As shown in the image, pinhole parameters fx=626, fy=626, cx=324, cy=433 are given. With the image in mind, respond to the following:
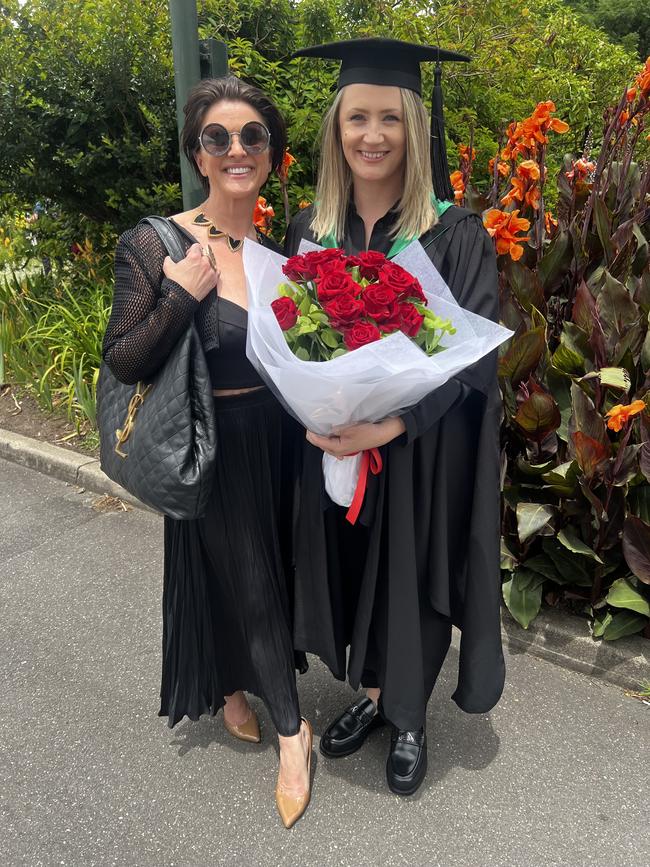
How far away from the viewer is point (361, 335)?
1.28 metres

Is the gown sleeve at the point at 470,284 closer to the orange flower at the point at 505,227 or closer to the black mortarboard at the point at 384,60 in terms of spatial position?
the black mortarboard at the point at 384,60

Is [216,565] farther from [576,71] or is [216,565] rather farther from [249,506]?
[576,71]

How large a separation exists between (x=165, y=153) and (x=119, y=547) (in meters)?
2.75

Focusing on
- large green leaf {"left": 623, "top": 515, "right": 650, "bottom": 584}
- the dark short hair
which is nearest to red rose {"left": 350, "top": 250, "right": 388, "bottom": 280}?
the dark short hair

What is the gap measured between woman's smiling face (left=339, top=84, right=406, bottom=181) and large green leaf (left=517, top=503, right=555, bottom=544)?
4.41 feet

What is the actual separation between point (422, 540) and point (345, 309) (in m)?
0.76

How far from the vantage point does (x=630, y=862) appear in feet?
5.51

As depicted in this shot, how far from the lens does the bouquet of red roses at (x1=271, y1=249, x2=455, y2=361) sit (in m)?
1.30

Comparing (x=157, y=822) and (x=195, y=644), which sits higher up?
(x=195, y=644)

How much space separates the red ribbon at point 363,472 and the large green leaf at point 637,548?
1130mm

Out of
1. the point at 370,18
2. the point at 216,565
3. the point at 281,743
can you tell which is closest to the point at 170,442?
the point at 216,565

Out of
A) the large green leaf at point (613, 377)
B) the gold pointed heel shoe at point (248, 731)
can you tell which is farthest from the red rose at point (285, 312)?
the gold pointed heel shoe at point (248, 731)

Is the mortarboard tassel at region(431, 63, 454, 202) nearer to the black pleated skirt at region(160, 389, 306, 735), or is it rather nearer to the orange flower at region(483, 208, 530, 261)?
the orange flower at region(483, 208, 530, 261)

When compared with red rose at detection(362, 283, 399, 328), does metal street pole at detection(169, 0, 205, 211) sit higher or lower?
higher
